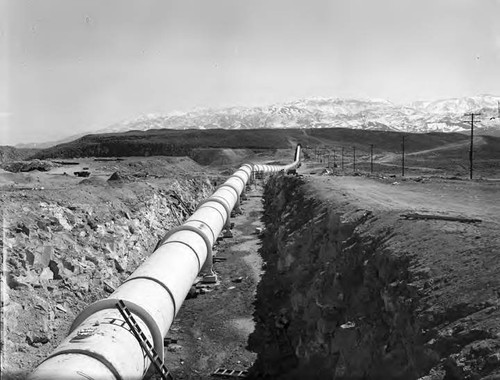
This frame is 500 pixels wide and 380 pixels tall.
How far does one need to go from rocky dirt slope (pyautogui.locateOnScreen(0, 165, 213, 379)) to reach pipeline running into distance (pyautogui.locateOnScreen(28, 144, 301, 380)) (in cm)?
421

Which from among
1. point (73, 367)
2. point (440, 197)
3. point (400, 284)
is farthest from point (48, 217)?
point (440, 197)

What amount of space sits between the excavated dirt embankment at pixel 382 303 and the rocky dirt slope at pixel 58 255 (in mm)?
8554

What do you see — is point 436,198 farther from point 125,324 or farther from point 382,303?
point 125,324

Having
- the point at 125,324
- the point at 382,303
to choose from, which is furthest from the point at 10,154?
the point at 382,303

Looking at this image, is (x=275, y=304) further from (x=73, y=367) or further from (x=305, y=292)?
(x=73, y=367)

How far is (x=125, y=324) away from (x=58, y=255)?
10638 millimetres

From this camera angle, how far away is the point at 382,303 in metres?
14.8

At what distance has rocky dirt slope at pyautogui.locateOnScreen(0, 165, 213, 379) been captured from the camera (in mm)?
18094

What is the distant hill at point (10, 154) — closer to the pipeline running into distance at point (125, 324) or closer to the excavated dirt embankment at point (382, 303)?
the pipeline running into distance at point (125, 324)

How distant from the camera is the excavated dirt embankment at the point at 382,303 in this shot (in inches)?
413

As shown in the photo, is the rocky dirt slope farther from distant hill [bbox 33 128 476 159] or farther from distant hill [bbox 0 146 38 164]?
distant hill [bbox 0 146 38 164]

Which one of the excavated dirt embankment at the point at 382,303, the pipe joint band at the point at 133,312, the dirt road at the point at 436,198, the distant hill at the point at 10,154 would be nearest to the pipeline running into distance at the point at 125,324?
the pipe joint band at the point at 133,312

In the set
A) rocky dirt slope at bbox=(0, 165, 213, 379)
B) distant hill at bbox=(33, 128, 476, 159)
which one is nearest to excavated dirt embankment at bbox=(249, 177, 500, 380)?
rocky dirt slope at bbox=(0, 165, 213, 379)

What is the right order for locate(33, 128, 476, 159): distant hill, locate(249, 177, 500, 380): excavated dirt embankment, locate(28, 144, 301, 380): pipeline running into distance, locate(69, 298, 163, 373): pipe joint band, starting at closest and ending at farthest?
1. locate(249, 177, 500, 380): excavated dirt embankment
2. locate(28, 144, 301, 380): pipeline running into distance
3. locate(69, 298, 163, 373): pipe joint band
4. locate(33, 128, 476, 159): distant hill
